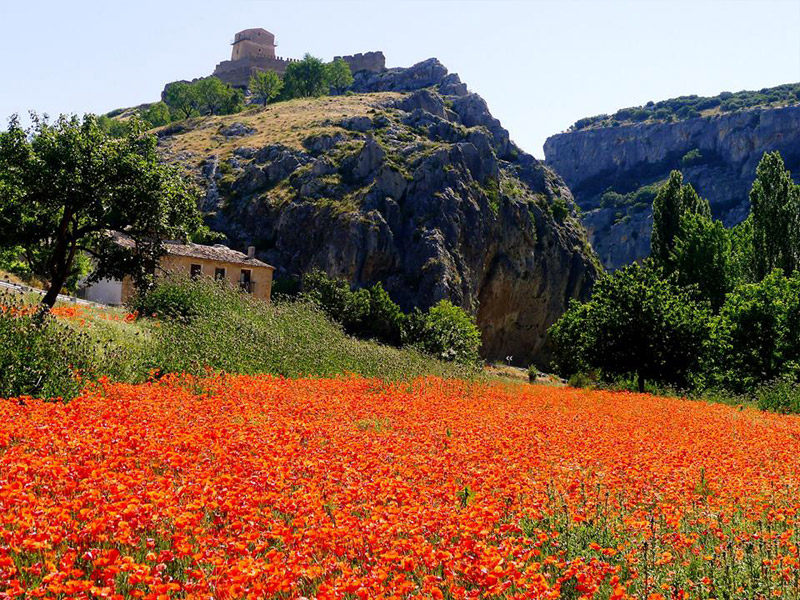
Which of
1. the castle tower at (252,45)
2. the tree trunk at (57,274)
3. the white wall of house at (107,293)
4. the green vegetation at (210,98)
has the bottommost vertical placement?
the white wall of house at (107,293)

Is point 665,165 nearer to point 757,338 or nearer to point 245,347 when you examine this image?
point 757,338

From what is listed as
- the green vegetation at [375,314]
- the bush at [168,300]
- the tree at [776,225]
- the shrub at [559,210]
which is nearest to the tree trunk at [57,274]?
the bush at [168,300]

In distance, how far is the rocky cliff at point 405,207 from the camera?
71000 millimetres

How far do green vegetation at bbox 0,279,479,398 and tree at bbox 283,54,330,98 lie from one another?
10792 cm

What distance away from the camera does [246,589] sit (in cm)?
350

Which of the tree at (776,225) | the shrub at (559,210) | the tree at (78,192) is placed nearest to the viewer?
the tree at (78,192)

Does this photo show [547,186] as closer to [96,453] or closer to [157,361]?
[157,361]

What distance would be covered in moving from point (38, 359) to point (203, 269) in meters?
43.6

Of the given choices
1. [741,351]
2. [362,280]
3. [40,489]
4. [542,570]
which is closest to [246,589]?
[542,570]

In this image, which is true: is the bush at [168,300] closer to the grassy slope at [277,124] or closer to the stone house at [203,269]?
the stone house at [203,269]

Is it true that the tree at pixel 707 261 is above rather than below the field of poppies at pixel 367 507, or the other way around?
above

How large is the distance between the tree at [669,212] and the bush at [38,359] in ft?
151

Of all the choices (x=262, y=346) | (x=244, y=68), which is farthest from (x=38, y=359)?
(x=244, y=68)

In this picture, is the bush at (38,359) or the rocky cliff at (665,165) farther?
the rocky cliff at (665,165)
